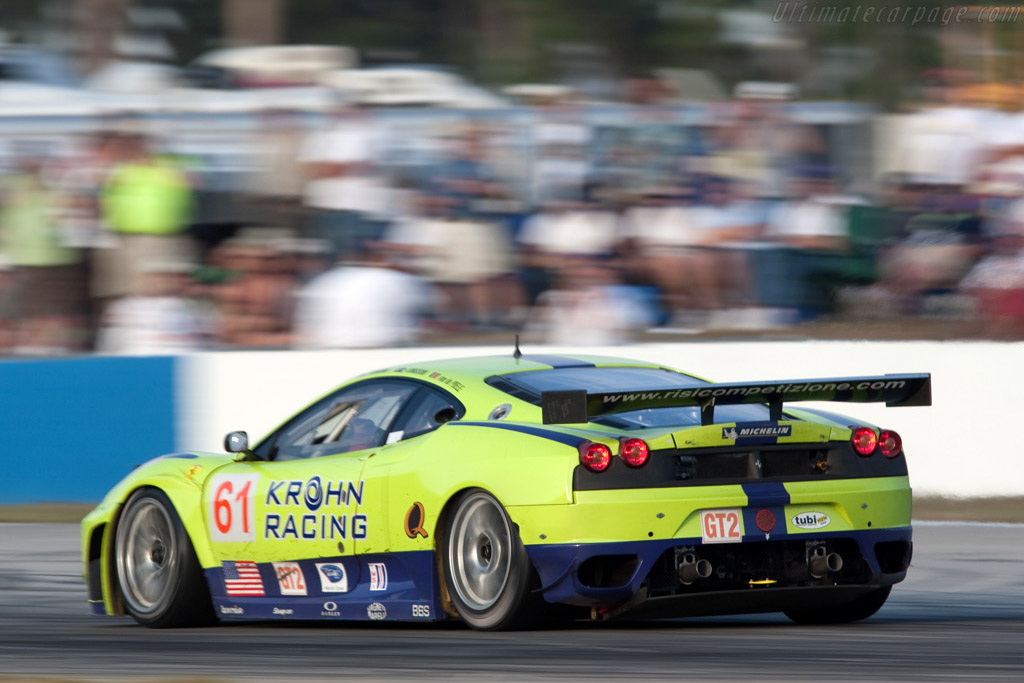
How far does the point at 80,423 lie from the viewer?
12344mm

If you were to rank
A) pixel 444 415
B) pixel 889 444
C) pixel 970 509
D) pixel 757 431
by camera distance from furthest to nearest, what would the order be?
1. pixel 970 509
2. pixel 444 415
3. pixel 889 444
4. pixel 757 431

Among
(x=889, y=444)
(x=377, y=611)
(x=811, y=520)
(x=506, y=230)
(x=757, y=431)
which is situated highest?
(x=506, y=230)

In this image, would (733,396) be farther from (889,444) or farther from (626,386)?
(889,444)

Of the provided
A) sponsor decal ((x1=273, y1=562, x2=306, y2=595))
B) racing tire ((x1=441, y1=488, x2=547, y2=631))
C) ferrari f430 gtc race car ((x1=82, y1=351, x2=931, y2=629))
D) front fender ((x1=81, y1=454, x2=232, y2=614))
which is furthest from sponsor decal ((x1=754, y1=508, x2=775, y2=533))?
front fender ((x1=81, y1=454, x2=232, y2=614))

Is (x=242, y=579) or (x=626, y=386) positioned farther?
(x=242, y=579)

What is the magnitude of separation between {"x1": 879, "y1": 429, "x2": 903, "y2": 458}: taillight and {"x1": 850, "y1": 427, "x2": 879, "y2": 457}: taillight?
1.7 inches

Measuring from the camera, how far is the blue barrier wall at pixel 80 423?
12.2m

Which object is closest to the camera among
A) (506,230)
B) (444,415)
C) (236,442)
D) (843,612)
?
(444,415)

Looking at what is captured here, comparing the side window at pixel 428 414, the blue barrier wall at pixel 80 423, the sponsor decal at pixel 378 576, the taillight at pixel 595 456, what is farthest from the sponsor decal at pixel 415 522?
the blue barrier wall at pixel 80 423

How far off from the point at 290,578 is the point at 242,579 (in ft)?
1.02

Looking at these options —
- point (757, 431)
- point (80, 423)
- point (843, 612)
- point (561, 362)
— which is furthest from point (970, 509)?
point (80, 423)

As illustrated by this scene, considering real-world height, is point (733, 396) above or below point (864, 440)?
above

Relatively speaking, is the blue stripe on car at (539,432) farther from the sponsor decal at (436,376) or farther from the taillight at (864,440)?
the taillight at (864,440)

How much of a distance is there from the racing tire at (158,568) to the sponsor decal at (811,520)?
8.45 feet
